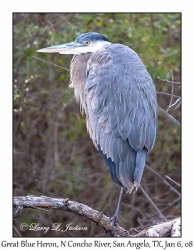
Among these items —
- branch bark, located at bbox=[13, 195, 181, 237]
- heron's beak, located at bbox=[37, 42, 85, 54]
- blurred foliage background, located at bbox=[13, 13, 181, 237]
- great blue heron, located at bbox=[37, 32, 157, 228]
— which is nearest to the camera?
branch bark, located at bbox=[13, 195, 181, 237]

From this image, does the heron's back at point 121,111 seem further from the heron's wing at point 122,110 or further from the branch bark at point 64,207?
the branch bark at point 64,207

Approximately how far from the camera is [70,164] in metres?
4.97

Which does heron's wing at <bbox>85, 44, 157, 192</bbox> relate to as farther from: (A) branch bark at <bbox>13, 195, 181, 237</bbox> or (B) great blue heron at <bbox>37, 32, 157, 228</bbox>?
(A) branch bark at <bbox>13, 195, 181, 237</bbox>

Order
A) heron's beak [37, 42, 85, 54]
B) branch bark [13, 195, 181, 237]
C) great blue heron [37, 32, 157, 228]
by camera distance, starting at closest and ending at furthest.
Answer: branch bark [13, 195, 181, 237], great blue heron [37, 32, 157, 228], heron's beak [37, 42, 85, 54]

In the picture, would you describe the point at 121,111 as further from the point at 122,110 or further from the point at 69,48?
the point at 69,48

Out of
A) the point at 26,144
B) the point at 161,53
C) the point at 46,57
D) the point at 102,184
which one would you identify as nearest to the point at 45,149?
the point at 26,144

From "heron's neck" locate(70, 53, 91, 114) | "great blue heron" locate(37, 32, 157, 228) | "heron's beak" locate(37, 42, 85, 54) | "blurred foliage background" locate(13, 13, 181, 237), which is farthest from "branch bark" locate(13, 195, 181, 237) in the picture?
"blurred foliage background" locate(13, 13, 181, 237)

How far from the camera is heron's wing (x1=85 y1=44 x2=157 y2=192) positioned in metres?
2.83

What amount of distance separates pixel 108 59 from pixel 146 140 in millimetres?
619

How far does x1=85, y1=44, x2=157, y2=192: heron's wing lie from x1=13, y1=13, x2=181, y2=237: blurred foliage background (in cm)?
103

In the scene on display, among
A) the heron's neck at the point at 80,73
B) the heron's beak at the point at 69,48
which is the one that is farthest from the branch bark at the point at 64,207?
the heron's beak at the point at 69,48

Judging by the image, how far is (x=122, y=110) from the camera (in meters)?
2.97

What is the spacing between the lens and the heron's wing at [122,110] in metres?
2.83
